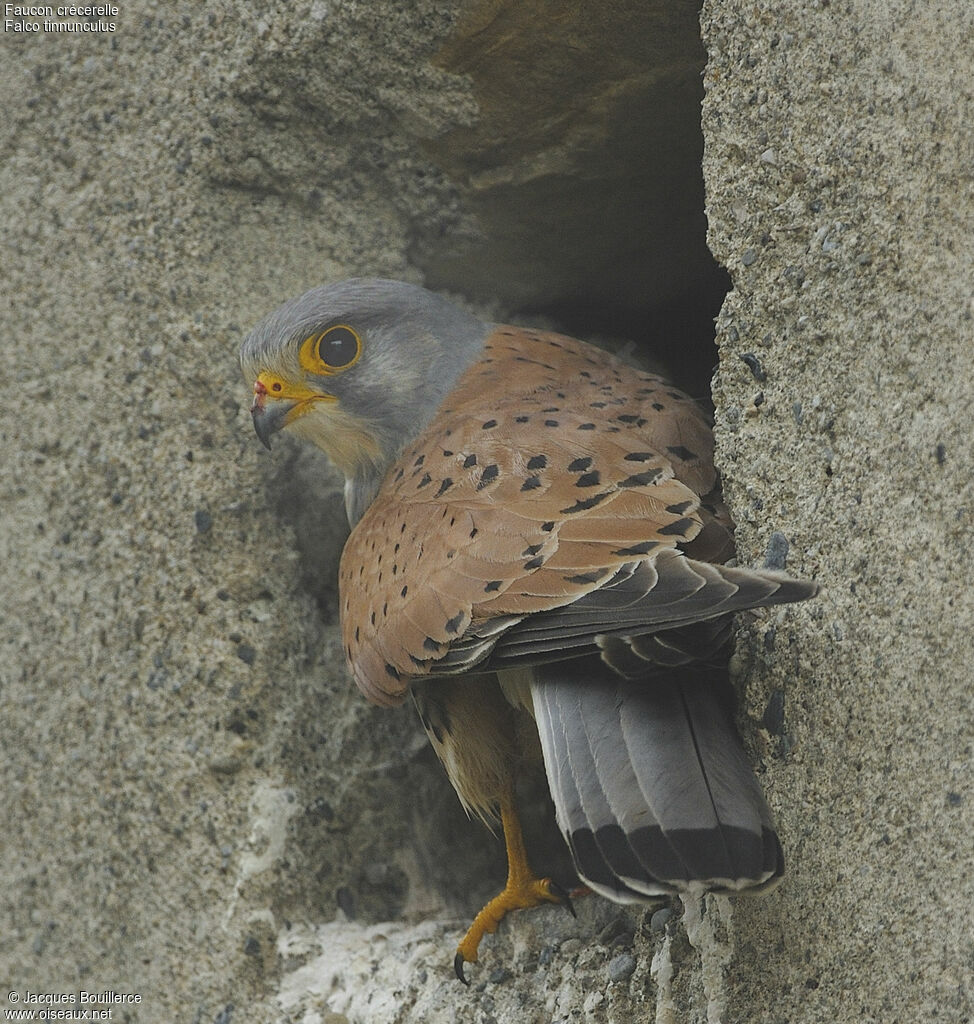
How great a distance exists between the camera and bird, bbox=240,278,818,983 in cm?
149

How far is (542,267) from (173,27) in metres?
0.96

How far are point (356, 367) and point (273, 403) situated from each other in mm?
189

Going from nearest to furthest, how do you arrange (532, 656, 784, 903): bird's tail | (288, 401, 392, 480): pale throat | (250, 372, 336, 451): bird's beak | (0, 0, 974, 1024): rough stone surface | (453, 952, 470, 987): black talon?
(532, 656, 784, 903): bird's tail → (0, 0, 974, 1024): rough stone surface → (453, 952, 470, 987): black talon → (250, 372, 336, 451): bird's beak → (288, 401, 392, 480): pale throat

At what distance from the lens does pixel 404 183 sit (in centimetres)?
268

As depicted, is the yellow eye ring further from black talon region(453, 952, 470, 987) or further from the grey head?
black talon region(453, 952, 470, 987)

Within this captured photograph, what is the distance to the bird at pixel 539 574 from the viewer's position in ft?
4.87

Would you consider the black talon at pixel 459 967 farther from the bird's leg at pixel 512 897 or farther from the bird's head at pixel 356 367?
the bird's head at pixel 356 367

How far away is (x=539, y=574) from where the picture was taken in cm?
166

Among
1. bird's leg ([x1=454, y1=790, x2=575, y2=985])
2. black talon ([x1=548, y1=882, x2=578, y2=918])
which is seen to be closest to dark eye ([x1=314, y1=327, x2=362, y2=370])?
bird's leg ([x1=454, y1=790, x2=575, y2=985])

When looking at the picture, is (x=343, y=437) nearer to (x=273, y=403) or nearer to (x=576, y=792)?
(x=273, y=403)

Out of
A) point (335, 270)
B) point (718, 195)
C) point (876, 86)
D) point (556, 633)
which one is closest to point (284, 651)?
point (335, 270)

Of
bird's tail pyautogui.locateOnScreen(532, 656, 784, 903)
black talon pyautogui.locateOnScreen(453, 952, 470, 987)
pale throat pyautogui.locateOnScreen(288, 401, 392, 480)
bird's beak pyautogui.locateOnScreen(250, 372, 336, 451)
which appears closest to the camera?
bird's tail pyautogui.locateOnScreen(532, 656, 784, 903)

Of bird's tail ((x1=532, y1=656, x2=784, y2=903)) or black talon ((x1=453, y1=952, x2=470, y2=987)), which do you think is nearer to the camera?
bird's tail ((x1=532, y1=656, x2=784, y2=903))

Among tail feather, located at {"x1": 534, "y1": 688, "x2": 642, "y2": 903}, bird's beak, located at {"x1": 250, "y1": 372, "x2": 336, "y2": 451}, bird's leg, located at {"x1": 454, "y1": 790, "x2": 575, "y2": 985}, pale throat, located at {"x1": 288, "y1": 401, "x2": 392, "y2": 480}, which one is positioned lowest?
bird's leg, located at {"x1": 454, "y1": 790, "x2": 575, "y2": 985}
